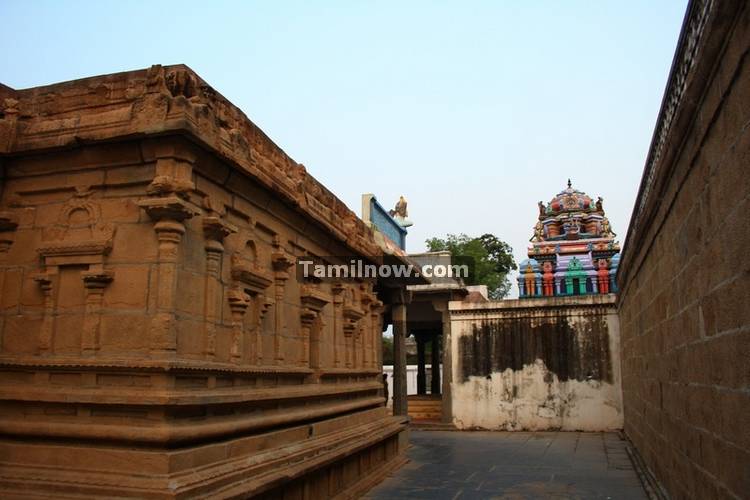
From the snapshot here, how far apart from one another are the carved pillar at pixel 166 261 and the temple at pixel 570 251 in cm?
1755

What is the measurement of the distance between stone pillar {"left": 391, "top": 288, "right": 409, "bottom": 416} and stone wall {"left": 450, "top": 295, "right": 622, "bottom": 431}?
316 centimetres

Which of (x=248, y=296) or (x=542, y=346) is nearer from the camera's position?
(x=248, y=296)

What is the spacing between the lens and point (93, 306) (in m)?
4.59

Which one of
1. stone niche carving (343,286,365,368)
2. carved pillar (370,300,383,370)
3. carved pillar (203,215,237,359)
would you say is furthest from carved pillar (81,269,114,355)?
carved pillar (370,300,383,370)

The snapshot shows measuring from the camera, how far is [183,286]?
4.71 metres

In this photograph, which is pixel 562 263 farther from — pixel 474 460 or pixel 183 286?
pixel 183 286

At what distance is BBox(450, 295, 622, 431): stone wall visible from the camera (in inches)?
573

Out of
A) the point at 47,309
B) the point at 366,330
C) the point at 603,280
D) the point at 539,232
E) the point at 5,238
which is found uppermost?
the point at 539,232

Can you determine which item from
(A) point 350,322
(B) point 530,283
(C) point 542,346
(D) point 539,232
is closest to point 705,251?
(A) point 350,322

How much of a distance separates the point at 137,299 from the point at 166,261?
0.33 m

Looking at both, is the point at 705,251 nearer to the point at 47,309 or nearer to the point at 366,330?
the point at 47,309

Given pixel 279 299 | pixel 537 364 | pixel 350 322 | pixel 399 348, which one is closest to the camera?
pixel 279 299

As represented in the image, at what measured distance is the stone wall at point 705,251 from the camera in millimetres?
2936

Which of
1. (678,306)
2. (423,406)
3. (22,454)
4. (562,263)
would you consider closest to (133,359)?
(22,454)
